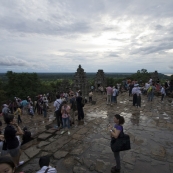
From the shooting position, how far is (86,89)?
16.3 meters

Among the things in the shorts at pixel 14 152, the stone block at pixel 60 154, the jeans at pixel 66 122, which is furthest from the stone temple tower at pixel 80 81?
the shorts at pixel 14 152

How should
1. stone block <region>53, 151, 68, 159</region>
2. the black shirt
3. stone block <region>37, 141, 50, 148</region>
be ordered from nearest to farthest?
1. the black shirt
2. stone block <region>53, 151, 68, 159</region>
3. stone block <region>37, 141, 50, 148</region>

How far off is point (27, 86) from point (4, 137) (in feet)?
91.6

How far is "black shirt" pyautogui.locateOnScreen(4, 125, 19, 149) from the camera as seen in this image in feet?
10.0

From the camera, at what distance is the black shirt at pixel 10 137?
305 centimetres

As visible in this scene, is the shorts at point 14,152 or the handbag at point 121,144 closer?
the handbag at point 121,144

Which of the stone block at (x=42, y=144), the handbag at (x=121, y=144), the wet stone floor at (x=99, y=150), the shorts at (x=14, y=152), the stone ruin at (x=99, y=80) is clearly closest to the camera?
the handbag at (x=121, y=144)

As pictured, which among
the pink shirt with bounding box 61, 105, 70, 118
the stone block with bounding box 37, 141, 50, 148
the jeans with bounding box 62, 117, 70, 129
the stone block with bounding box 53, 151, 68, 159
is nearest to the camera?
the stone block with bounding box 53, 151, 68, 159

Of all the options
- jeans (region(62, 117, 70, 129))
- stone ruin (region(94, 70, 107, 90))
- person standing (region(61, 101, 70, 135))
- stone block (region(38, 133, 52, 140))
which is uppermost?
stone ruin (region(94, 70, 107, 90))

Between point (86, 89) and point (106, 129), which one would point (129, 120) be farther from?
point (86, 89)

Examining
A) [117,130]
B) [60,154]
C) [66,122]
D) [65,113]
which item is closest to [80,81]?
[66,122]

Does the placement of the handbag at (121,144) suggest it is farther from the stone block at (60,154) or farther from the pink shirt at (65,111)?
the pink shirt at (65,111)

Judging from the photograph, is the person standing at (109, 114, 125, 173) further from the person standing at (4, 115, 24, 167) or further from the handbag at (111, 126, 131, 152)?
the person standing at (4, 115, 24, 167)

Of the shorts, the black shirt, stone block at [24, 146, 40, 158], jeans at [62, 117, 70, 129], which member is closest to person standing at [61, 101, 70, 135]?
jeans at [62, 117, 70, 129]
